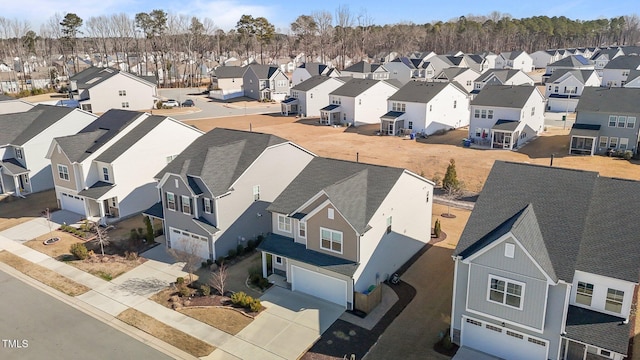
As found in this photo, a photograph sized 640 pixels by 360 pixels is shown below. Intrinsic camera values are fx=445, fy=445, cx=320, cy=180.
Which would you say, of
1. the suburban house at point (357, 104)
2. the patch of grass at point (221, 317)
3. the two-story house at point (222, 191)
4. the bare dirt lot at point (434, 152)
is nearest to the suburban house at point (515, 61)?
the suburban house at point (357, 104)

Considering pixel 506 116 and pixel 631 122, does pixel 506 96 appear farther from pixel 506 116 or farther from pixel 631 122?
pixel 631 122

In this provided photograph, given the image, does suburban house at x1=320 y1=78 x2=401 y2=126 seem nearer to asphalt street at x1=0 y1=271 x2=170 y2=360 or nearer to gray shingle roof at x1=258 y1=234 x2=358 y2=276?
gray shingle roof at x1=258 y1=234 x2=358 y2=276

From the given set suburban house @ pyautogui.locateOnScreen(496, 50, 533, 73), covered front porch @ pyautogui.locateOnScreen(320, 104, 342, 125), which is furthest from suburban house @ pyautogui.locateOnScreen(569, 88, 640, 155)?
suburban house @ pyautogui.locateOnScreen(496, 50, 533, 73)

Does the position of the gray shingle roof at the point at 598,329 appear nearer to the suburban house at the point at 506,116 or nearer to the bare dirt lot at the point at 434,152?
the bare dirt lot at the point at 434,152

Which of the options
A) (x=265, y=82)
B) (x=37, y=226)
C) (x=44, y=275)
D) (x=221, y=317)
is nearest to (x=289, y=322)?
(x=221, y=317)

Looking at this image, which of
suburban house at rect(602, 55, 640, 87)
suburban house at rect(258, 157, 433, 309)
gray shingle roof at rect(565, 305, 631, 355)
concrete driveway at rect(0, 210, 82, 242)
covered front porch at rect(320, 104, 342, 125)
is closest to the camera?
gray shingle roof at rect(565, 305, 631, 355)

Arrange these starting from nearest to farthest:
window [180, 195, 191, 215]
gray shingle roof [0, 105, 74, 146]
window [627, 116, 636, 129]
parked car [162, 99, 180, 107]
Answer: window [180, 195, 191, 215] < gray shingle roof [0, 105, 74, 146] < window [627, 116, 636, 129] < parked car [162, 99, 180, 107]

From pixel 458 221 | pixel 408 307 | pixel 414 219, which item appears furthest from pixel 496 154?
pixel 408 307
